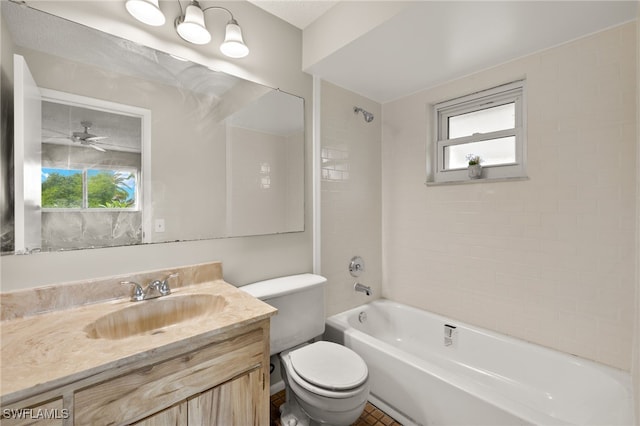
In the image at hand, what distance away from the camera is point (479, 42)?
5.52ft

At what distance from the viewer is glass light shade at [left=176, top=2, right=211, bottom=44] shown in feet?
4.63

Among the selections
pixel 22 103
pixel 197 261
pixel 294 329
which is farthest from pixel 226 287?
pixel 22 103

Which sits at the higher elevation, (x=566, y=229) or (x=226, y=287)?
(x=566, y=229)

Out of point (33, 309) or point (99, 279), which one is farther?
point (99, 279)

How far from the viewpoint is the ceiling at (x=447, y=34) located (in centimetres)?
140

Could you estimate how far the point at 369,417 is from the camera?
5.49 ft

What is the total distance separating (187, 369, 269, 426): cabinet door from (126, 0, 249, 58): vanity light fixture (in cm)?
166

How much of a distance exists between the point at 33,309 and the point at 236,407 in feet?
2.92

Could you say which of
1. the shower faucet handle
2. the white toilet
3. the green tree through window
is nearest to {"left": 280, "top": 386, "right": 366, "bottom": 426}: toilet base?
the white toilet

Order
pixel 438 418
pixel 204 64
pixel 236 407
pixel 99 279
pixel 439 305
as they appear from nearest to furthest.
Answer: pixel 236 407, pixel 99 279, pixel 438 418, pixel 204 64, pixel 439 305

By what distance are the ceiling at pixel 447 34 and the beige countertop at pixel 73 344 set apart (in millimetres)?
1629

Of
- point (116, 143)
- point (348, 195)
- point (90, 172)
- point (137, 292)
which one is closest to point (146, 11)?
point (116, 143)

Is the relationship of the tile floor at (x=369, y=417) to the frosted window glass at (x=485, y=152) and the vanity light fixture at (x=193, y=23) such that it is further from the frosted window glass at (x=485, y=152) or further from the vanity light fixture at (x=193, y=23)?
the vanity light fixture at (x=193, y=23)

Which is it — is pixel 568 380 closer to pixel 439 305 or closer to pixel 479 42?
pixel 439 305
